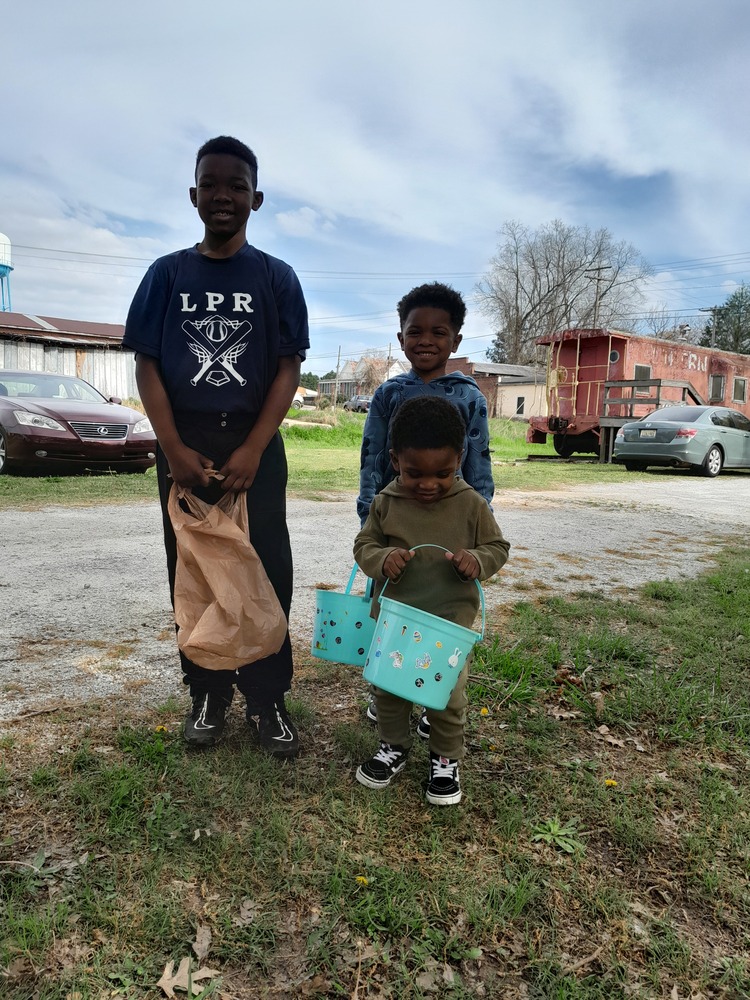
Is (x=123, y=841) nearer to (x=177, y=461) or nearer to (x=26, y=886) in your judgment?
(x=26, y=886)

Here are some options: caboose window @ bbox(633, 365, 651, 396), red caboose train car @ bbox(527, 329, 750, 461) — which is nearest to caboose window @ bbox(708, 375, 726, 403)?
red caboose train car @ bbox(527, 329, 750, 461)

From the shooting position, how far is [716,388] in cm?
2364

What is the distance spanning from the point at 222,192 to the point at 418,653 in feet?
5.09

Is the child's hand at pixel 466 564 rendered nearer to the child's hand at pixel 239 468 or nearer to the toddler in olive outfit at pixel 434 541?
the toddler in olive outfit at pixel 434 541

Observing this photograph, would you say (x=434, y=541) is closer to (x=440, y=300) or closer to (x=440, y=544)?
(x=440, y=544)

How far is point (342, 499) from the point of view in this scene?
8641 mm

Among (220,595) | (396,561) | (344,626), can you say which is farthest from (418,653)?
(220,595)

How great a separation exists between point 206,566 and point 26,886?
0.93m

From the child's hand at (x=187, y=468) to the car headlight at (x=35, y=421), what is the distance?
7.48m

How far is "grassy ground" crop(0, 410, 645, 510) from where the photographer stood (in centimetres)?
791

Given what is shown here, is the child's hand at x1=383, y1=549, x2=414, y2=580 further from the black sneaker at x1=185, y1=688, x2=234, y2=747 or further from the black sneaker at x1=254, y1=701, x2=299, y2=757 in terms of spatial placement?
the black sneaker at x1=185, y1=688, x2=234, y2=747

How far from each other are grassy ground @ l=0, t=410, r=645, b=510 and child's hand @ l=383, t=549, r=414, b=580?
6.14 meters

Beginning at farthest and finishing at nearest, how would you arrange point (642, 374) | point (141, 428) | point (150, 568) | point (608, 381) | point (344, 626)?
point (642, 374) → point (608, 381) → point (141, 428) → point (150, 568) → point (344, 626)

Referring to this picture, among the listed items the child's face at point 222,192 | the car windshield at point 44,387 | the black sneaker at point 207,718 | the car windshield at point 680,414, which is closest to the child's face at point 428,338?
the child's face at point 222,192
